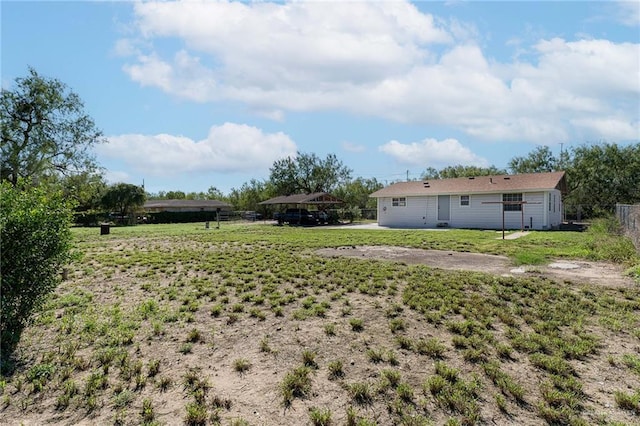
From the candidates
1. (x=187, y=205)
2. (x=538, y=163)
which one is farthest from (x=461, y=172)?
(x=187, y=205)

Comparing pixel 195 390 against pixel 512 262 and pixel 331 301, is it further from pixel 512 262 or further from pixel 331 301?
pixel 512 262

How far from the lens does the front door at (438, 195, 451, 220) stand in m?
23.9

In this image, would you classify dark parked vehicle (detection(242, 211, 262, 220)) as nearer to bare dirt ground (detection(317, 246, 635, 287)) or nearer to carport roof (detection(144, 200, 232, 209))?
carport roof (detection(144, 200, 232, 209))

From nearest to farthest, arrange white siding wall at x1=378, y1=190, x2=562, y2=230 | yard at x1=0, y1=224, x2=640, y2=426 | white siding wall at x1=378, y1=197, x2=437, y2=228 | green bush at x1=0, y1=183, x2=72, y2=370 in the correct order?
yard at x1=0, y1=224, x2=640, y2=426
green bush at x1=0, y1=183, x2=72, y2=370
white siding wall at x1=378, y1=190, x2=562, y2=230
white siding wall at x1=378, y1=197, x2=437, y2=228

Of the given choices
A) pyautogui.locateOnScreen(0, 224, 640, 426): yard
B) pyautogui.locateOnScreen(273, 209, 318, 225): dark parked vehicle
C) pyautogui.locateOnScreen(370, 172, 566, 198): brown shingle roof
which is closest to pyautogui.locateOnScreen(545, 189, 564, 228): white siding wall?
pyautogui.locateOnScreen(370, 172, 566, 198): brown shingle roof

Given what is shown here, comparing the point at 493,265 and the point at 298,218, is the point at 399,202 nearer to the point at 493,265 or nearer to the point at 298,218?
the point at 298,218

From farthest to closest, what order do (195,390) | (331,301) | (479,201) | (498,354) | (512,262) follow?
(479,201) → (512,262) → (331,301) → (498,354) → (195,390)

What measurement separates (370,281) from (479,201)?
59.5 ft

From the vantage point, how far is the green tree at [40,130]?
81.4 feet

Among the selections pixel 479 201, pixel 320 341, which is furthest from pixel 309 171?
pixel 320 341

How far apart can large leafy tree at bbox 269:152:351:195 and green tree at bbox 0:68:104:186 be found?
58.4ft

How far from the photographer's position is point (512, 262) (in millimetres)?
8977

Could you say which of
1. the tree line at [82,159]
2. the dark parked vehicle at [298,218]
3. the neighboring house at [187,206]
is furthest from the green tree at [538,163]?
the neighboring house at [187,206]

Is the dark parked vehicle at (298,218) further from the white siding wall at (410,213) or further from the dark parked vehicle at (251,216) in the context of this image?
the dark parked vehicle at (251,216)
